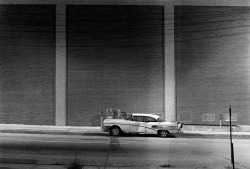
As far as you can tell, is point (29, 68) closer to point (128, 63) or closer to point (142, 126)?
point (128, 63)

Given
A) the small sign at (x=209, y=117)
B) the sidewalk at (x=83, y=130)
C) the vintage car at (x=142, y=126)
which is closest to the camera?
the vintage car at (x=142, y=126)

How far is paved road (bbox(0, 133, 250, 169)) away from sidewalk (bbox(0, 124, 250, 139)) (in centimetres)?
480

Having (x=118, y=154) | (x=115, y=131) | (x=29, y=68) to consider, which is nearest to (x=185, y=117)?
(x=115, y=131)

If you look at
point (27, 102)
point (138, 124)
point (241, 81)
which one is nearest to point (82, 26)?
point (27, 102)

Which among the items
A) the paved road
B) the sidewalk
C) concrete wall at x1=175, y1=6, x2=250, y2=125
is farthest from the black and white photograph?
the paved road

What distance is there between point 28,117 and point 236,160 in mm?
16966

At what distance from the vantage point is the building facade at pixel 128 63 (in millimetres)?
24391

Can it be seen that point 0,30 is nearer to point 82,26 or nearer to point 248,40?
point 82,26

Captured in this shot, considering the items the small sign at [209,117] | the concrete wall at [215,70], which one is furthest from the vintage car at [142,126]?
the small sign at [209,117]

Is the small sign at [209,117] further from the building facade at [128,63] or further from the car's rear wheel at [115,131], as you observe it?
the car's rear wheel at [115,131]

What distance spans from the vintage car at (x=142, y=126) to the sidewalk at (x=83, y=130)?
2.42 metres

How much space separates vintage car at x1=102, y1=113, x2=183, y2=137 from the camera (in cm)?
1912

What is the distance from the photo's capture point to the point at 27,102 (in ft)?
80.5

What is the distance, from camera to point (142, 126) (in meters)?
19.2
